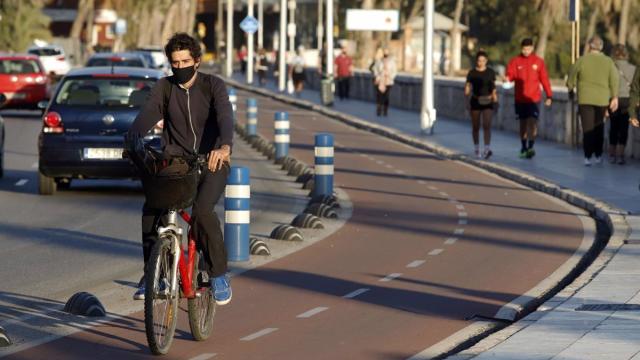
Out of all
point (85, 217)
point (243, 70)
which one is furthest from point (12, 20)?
point (85, 217)

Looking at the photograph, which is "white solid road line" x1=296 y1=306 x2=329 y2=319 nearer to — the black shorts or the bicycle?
the bicycle

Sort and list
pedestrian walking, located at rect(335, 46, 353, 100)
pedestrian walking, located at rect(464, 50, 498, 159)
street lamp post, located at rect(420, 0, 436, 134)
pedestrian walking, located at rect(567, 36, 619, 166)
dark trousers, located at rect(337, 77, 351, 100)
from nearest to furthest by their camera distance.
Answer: pedestrian walking, located at rect(567, 36, 619, 166) → pedestrian walking, located at rect(464, 50, 498, 159) → street lamp post, located at rect(420, 0, 436, 134) → pedestrian walking, located at rect(335, 46, 353, 100) → dark trousers, located at rect(337, 77, 351, 100)

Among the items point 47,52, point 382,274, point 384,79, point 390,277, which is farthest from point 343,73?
point 390,277

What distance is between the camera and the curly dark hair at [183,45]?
33.1 ft

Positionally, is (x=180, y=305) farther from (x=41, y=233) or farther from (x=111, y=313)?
(x=41, y=233)

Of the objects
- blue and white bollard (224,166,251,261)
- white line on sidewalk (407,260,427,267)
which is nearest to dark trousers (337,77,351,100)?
white line on sidewalk (407,260,427,267)

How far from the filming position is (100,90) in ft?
70.2

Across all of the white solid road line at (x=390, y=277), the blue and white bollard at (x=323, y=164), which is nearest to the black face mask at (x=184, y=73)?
the white solid road line at (x=390, y=277)

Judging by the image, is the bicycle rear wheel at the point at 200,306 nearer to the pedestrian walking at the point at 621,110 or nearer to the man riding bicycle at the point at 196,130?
the man riding bicycle at the point at 196,130

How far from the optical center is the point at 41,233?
1705cm

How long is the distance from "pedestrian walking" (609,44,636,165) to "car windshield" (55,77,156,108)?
25.9ft

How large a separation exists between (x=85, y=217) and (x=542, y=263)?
20.6 feet

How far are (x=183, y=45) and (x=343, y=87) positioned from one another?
157ft

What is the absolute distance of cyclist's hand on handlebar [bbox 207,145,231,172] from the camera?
977cm
